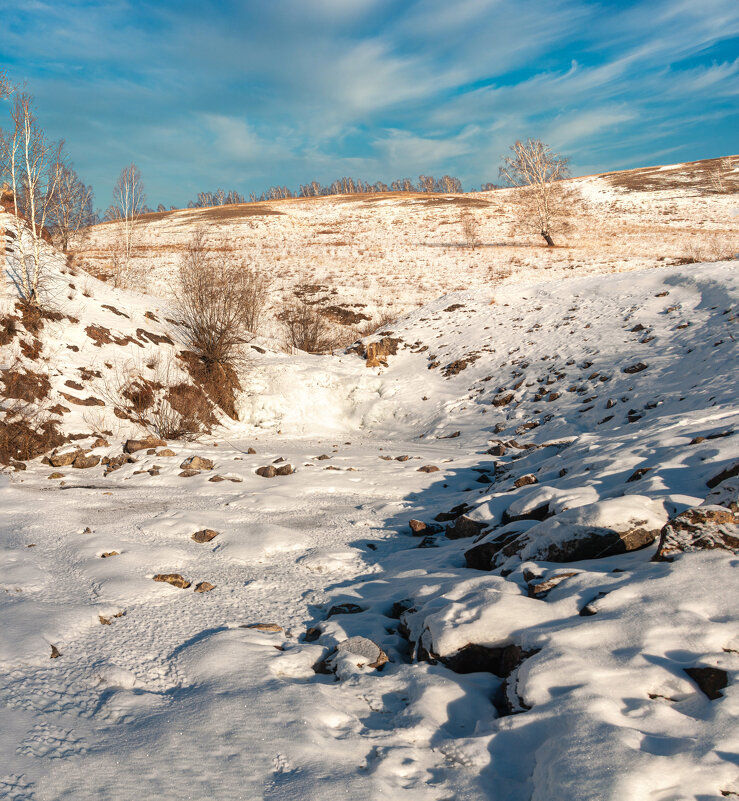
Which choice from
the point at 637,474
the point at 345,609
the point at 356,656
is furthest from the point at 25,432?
the point at 637,474

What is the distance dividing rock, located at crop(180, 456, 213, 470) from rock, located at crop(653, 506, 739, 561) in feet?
23.5

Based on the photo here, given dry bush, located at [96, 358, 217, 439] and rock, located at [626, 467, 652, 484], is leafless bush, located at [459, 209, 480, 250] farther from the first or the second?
rock, located at [626, 467, 652, 484]

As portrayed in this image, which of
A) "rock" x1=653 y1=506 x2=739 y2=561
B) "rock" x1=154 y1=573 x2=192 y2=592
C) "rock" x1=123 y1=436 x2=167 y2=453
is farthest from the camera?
"rock" x1=123 y1=436 x2=167 y2=453

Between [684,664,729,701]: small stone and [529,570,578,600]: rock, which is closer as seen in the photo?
[684,664,729,701]: small stone

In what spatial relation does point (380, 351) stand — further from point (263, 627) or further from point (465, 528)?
point (263, 627)

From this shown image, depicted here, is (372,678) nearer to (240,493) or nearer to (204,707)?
(204,707)

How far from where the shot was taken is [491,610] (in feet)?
10.3

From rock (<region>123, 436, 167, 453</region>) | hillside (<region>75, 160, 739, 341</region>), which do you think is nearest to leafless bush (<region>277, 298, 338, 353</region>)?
hillside (<region>75, 160, 739, 341</region>)

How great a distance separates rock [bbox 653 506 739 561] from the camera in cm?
319

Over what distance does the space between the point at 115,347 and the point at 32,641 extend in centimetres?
1007

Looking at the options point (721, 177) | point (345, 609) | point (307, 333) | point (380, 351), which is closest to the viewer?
point (345, 609)

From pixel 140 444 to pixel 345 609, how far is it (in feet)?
21.8

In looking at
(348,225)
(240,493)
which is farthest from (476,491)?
(348,225)

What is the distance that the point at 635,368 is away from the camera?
11219 mm
